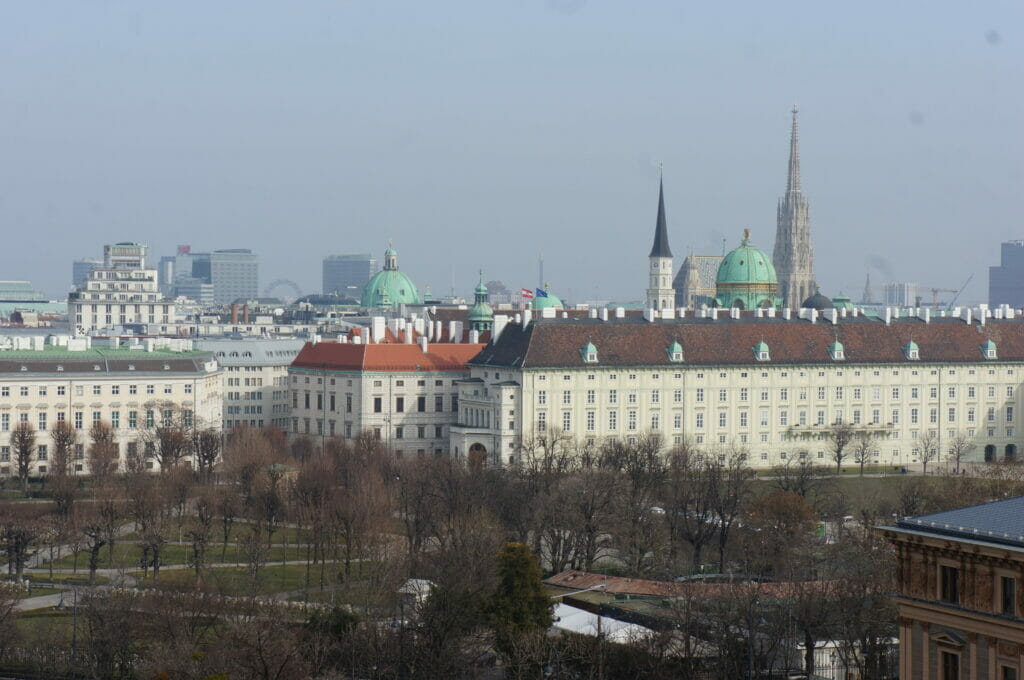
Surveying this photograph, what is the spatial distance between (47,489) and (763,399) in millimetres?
50032

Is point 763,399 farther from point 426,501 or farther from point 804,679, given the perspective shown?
point 804,679

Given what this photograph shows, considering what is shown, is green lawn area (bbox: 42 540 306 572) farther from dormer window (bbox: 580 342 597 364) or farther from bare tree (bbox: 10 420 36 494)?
dormer window (bbox: 580 342 597 364)

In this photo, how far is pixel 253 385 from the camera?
167500mm

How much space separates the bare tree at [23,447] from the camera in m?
123

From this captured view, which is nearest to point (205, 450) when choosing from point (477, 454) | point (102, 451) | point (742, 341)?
point (102, 451)

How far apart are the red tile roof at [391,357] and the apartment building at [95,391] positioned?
Answer: 9035 millimetres

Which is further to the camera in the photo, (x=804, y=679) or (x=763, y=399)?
(x=763, y=399)

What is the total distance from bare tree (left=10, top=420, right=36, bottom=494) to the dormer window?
3590 cm

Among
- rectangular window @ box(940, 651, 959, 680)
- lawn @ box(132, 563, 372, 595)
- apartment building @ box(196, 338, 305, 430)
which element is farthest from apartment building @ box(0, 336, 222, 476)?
rectangular window @ box(940, 651, 959, 680)

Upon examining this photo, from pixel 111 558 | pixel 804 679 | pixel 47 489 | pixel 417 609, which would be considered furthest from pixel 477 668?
pixel 47 489

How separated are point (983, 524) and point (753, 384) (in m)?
92.2

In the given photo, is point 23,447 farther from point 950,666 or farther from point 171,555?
point 950,666

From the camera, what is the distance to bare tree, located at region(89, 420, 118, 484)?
4781 inches

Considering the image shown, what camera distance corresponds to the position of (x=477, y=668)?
67000mm
